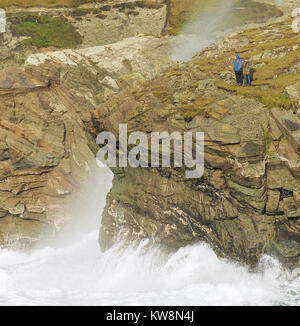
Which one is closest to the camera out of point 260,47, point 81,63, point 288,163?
point 288,163

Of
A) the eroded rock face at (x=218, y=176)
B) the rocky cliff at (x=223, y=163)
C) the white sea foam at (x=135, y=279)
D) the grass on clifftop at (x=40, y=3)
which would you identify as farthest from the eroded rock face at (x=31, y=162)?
the grass on clifftop at (x=40, y=3)

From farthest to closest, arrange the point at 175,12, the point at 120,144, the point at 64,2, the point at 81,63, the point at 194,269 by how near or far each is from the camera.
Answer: the point at 64,2 < the point at 175,12 < the point at 81,63 < the point at 120,144 < the point at 194,269

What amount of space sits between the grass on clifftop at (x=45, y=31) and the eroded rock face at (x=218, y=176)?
32478mm

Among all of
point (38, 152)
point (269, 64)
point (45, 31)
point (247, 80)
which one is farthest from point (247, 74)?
point (45, 31)

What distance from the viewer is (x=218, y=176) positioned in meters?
19.1

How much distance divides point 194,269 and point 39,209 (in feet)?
57.9

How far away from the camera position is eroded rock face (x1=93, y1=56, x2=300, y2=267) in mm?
17844

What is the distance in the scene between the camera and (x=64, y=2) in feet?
218

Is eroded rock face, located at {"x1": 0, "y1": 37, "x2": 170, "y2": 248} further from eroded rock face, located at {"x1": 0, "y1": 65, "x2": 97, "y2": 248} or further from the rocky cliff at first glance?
the rocky cliff

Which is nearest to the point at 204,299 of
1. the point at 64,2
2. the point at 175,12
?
the point at 175,12

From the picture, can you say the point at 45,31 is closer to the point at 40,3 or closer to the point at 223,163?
the point at 40,3

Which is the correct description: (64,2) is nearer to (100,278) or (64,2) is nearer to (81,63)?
(81,63)

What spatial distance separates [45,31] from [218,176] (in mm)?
43502

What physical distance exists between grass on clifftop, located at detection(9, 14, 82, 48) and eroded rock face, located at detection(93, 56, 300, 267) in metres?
32.5
